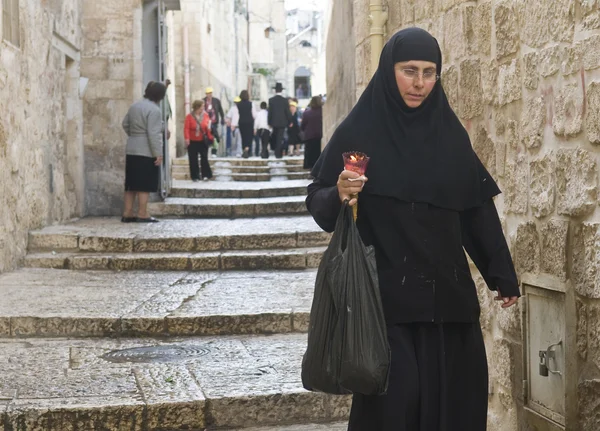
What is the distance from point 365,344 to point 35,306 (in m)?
4.88

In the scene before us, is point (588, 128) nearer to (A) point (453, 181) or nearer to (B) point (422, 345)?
(A) point (453, 181)

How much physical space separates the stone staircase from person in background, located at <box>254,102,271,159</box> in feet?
38.5

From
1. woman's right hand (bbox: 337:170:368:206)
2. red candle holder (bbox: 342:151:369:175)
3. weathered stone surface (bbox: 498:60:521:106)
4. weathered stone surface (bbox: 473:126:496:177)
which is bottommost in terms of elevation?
woman's right hand (bbox: 337:170:368:206)

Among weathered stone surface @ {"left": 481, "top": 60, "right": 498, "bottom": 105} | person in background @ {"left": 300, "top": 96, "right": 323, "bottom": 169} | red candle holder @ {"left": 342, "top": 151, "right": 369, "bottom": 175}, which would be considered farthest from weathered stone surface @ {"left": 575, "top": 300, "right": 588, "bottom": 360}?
person in background @ {"left": 300, "top": 96, "right": 323, "bottom": 169}

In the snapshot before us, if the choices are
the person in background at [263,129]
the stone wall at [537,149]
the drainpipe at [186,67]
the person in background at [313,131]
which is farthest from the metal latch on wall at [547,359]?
the drainpipe at [186,67]

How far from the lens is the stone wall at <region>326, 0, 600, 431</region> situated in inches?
152

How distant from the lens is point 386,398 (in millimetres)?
3404

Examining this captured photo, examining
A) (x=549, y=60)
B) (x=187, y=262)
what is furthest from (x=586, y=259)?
(x=187, y=262)

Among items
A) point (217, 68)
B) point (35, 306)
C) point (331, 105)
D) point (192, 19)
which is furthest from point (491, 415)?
point (217, 68)

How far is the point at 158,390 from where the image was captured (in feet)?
17.9

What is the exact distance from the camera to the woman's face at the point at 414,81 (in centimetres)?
357

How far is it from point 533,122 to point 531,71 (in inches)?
8.4

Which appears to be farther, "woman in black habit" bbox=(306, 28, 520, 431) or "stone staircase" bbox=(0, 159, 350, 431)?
"stone staircase" bbox=(0, 159, 350, 431)

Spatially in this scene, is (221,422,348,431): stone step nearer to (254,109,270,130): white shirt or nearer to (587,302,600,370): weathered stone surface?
(587,302,600,370): weathered stone surface
